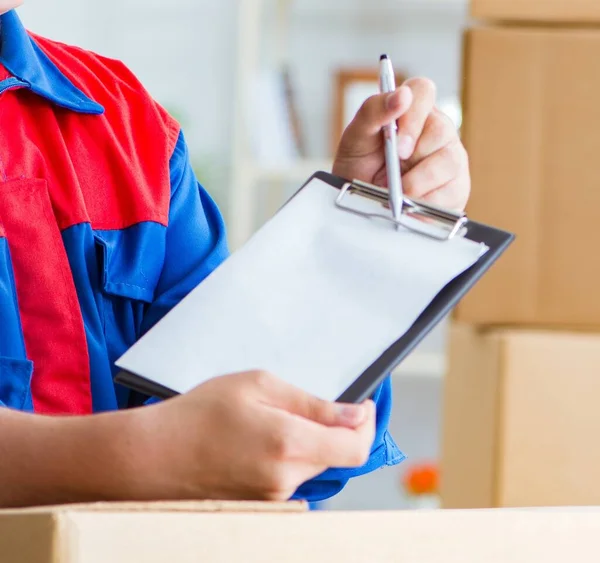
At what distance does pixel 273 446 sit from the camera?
0.35 m

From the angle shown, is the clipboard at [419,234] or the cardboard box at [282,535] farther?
the clipboard at [419,234]

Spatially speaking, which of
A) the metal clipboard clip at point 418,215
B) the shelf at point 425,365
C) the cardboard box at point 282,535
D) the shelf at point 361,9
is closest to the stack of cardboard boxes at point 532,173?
the metal clipboard clip at point 418,215

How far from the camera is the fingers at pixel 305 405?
1.19ft

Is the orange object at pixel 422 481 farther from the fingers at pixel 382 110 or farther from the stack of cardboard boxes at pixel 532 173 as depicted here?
the fingers at pixel 382 110

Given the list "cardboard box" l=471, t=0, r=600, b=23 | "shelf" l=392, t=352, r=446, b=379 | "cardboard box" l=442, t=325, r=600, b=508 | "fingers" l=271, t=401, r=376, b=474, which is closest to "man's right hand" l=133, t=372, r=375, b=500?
"fingers" l=271, t=401, r=376, b=474

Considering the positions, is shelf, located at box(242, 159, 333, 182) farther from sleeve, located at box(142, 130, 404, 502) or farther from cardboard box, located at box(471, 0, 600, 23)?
sleeve, located at box(142, 130, 404, 502)

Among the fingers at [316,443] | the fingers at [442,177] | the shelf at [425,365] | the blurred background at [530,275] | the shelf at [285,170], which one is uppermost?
the fingers at [442,177]

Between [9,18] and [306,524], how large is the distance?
47 centimetres

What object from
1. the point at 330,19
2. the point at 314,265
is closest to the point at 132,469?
the point at 314,265

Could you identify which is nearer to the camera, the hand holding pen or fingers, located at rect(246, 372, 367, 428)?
fingers, located at rect(246, 372, 367, 428)

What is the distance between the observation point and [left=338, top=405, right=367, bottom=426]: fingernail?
0.37 meters

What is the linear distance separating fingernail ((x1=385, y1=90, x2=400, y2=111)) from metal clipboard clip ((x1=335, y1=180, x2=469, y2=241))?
0.24 feet

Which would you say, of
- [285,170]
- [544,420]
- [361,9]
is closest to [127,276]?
[544,420]

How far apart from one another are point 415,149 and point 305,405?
29cm
